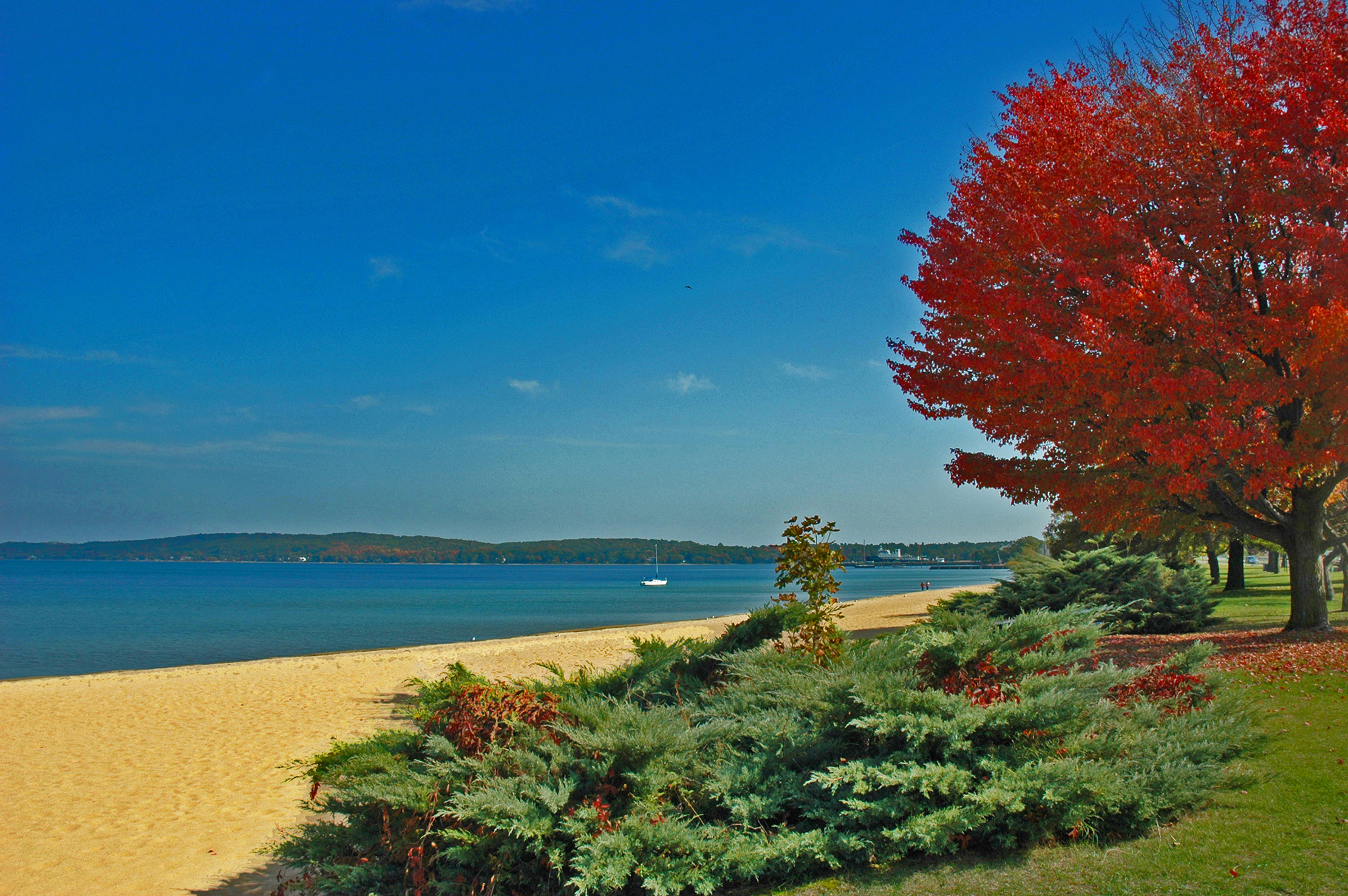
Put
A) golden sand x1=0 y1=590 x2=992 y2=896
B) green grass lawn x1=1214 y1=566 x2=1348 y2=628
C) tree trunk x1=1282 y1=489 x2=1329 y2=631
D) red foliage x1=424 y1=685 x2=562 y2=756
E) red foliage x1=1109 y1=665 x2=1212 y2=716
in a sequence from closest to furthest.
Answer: red foliage x1=424 y1=685 x2=562 y2=756, red foliage x1=1109 y1=665 x2=1212 y2=716, golden sand x1=0 y1=590 x2=992 y2=896, tree trunk x1=1282 y1=489 x2=1329 y2=631, green grass lawn x1=1214 y1=566 x2=1348 y2=628

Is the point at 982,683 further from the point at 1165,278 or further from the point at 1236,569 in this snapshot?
the point at 1236,569

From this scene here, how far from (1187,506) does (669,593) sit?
8763 centimetres

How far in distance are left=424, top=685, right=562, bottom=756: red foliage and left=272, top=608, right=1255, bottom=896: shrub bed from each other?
17mm

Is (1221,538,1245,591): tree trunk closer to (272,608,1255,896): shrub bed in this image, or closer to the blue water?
the blue water

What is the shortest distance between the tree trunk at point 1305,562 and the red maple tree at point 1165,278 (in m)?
0.32

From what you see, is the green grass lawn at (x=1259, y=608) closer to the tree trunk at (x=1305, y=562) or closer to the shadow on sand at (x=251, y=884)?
the tree trunk at (x=1305, y=562)

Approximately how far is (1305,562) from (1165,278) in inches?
264

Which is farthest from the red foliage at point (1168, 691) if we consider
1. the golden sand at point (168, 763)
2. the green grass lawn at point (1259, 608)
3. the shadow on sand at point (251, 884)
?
the green grass lawn at point (1259, 608)

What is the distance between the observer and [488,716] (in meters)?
5.82

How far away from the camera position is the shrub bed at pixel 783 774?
4.72 metres

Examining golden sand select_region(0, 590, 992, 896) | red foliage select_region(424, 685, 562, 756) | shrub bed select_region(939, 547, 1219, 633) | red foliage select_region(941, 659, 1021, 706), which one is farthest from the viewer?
shrub bed select_region(939, 547, 1219, 633)

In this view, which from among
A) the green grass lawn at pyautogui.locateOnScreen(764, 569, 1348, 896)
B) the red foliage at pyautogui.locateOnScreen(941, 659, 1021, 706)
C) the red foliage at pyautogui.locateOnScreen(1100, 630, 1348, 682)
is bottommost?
the red foliage at pyautogui.locateOnScreen(1100, 630, 1348, 682)

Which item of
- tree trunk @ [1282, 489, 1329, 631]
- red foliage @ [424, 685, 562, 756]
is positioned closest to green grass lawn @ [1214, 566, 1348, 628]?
tree trunk @ [1282, 489, 1329, 631]

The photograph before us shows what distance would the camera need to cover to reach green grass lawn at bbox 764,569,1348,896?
417 cm
